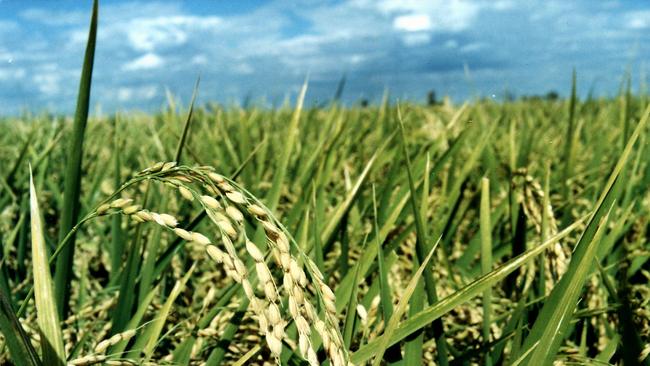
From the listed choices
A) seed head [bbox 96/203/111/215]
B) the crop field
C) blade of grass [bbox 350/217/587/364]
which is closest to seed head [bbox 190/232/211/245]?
the crop field

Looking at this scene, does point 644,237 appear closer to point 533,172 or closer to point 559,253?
point 533,172

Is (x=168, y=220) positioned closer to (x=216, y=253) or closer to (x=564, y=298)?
(x=216, y=253)

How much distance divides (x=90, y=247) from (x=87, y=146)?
1.21 meters

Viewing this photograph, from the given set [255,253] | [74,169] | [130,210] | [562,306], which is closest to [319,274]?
[255,253]

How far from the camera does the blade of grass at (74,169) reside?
877 mm

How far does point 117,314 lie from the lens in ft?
3.35

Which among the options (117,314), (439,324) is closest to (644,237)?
(439,324)

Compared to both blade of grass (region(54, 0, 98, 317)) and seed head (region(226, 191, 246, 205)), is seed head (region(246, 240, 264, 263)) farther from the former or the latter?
blade of grass (region(54, 0, 98, 317))

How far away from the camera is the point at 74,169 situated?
3.19 ft

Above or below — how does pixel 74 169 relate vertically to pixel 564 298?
above

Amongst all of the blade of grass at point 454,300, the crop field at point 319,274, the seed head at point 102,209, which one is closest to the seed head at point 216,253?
the crop field at point 319,274

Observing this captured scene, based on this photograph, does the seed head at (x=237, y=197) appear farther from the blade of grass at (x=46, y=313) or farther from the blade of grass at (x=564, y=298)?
the blade of grass at (x=564, y=298)

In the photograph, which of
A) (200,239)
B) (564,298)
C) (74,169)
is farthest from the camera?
(74,169)

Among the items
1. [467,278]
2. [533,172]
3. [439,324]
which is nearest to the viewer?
[439,324]
